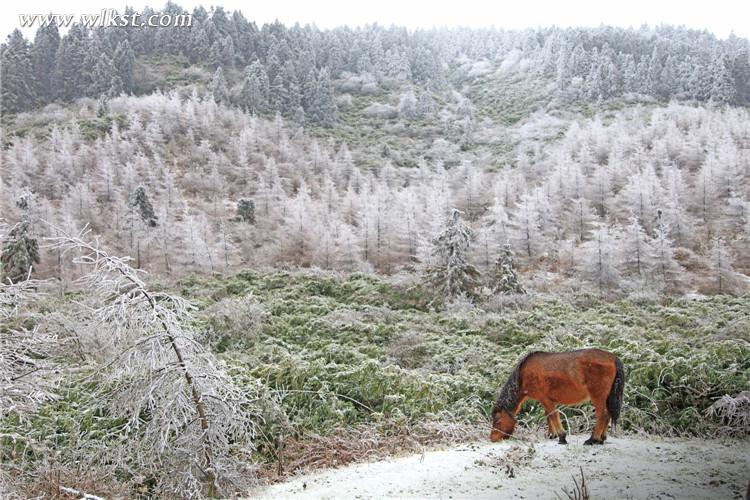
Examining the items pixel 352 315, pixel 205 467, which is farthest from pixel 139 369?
pixel 352 315

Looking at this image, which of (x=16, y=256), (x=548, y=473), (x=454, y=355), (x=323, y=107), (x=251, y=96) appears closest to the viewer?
(x=548, y=473)

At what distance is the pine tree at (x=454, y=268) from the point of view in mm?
12781

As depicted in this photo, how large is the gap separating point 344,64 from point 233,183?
37.1m

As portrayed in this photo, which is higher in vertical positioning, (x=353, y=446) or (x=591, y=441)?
(x=591, y=441)

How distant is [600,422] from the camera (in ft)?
13.5

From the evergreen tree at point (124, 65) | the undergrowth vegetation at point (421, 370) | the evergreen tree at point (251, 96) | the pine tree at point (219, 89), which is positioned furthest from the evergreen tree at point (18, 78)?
the undergrowth vegetation at point (421, 370)

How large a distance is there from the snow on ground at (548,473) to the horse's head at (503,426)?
0.08m

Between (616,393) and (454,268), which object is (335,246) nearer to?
(454,268)

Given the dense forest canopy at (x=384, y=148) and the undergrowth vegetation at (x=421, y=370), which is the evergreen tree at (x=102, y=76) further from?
the undergrowth vegetation at (x=421, y=370)

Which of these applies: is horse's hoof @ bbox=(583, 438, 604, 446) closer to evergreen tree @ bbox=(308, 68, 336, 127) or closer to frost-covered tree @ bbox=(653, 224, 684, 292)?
frost-covered tree @ bbox=(653, 224, 684, 292)

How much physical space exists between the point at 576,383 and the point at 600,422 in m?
0.40

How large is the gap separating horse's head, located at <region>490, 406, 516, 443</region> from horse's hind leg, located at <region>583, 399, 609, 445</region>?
652 millimetres

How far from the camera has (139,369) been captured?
388 cm

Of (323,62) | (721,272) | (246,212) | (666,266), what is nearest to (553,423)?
(721,272)
